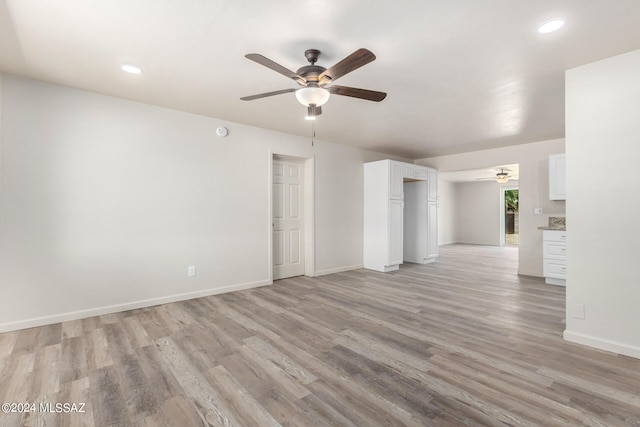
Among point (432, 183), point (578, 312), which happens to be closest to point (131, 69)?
point (578, 312)

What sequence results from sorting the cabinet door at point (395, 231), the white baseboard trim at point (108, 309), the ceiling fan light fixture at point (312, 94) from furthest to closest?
1. the cabinet door at point (395, 231)
2. the white baseboard trim at point (108, 309)
3. the ceiling fan light fixture at point (312, 94)

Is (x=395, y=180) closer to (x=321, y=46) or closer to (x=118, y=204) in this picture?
(x=321, y=46)

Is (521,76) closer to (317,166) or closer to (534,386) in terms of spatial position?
(534,386)

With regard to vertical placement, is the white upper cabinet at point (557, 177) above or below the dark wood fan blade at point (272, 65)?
below

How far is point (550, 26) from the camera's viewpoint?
198cm

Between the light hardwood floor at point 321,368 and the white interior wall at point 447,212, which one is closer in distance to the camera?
the light hardwood floor at point 321,368

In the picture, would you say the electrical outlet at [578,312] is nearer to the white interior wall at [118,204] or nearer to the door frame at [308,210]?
the door frame at [308,210]

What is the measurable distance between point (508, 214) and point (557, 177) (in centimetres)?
616

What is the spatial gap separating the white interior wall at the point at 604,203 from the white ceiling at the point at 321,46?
0.84 feet

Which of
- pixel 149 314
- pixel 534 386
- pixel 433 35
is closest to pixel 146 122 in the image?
pixel 149 314

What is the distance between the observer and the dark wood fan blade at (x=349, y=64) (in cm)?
182

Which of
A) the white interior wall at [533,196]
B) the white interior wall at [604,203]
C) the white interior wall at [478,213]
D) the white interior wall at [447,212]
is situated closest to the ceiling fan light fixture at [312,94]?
the white interior wall at [604,203]

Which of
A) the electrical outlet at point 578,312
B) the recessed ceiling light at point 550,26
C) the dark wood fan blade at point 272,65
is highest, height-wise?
the recessed ceiling light at point 550,26

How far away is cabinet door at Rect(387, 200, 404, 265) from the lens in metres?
5.60
